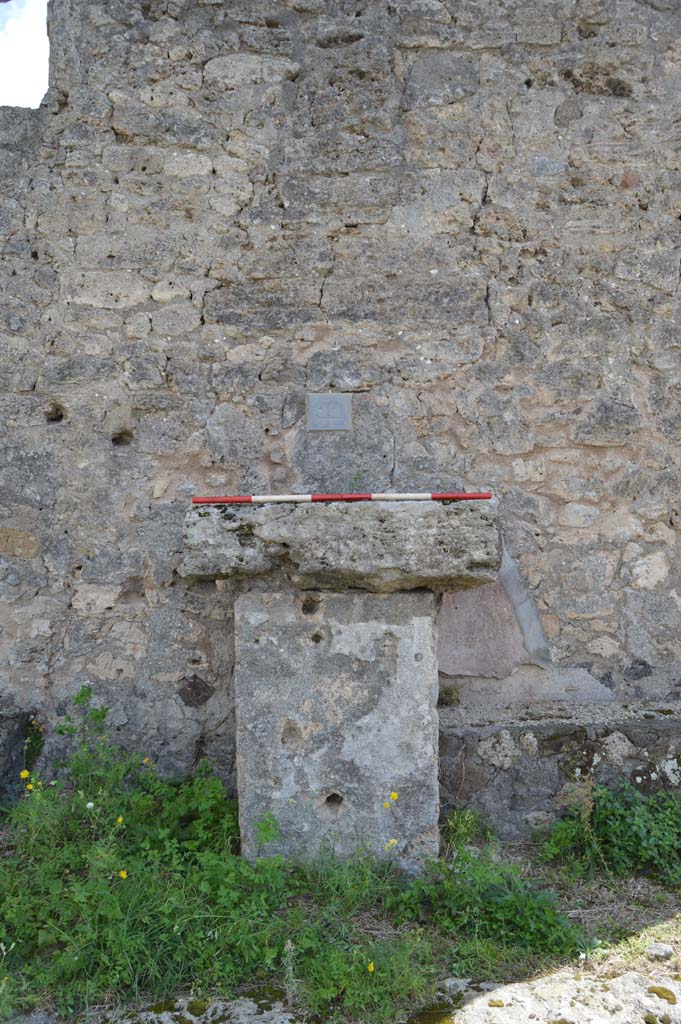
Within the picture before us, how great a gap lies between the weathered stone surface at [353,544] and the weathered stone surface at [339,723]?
4.8 inches

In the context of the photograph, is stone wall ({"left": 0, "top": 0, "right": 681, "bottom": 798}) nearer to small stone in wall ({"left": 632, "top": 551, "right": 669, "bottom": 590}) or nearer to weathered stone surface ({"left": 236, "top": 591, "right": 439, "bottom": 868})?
small stone in wall ({"left": 632, "top": 551, "right": 669, "bottom": 590})

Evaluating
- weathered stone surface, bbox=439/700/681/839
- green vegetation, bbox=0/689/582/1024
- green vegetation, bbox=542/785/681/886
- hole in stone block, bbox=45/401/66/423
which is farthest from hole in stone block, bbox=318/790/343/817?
hole in stone block, bbox=45/401/66/423

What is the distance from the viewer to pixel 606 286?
3596 millimetres

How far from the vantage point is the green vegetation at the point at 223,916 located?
230 centimetres

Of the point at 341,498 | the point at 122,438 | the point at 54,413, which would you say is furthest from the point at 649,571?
the point at 54,413

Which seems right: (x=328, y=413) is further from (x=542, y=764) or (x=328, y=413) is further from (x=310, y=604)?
(x=542, y=764)

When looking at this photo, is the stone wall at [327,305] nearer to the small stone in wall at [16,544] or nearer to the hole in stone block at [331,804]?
the small stone in wall at [16,544]

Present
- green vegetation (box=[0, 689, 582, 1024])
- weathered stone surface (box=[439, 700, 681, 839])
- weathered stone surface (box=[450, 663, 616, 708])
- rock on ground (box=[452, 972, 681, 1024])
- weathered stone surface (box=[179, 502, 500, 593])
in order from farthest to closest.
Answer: weathered stone surface (box=[450, 663, 616, 708]) < weathered stone surface (box=[439, 700, 681, 839]) < weathered stone surface (box=[179, 502, 500, 593]) < green vegetation (box=[0, 689, 582, 1024]) < rock on ground (box=[452, 972, 681, 1024])

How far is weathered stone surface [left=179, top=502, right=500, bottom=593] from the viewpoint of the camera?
2.72 meters

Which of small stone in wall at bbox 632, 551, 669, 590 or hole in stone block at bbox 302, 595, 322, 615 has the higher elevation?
small stone in wall at bbox 632, 551, 669, 590

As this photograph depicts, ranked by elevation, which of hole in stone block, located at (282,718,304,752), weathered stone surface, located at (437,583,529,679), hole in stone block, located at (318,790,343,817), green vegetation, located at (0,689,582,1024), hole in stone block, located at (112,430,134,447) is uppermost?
hole in stone block, located at (112,430,134,447)

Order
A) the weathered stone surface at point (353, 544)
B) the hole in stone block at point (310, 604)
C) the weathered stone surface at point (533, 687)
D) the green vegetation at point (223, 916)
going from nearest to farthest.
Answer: the green vegetation at point (223, 916)
the weathered stone surface at point (353, 544)
the hole in stone block at point (310, 604)
the weathered stone surface at point (533, 687)

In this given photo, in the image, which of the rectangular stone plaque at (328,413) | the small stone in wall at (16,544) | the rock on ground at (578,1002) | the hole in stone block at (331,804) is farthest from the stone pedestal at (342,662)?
the small stone in wall at (16,544)

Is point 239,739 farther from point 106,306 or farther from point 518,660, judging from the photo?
point 106,306
